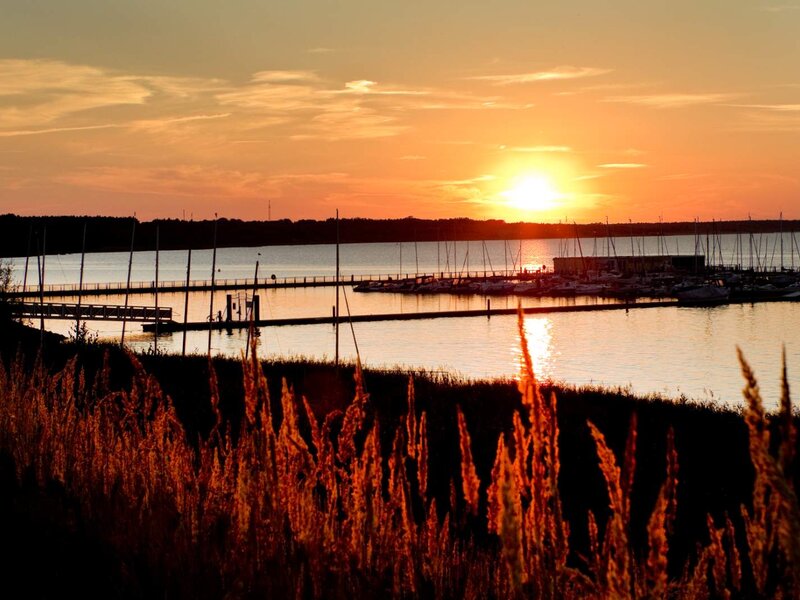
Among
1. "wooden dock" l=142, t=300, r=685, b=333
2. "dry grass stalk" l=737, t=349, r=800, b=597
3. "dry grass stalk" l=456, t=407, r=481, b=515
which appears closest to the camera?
"dry grass stalk" l=737, t=349, r=800, b=597

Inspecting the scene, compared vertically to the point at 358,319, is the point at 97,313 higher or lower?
lower

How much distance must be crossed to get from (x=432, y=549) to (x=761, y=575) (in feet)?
6.08

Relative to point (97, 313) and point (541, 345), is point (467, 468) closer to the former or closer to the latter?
point (541, 345)

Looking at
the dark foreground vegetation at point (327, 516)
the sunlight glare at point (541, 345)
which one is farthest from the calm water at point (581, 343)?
the dark foreground vegetation at point (327, 516)

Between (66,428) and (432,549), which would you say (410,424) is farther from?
(66,428)

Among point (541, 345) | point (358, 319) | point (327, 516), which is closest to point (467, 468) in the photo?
point (327, 516)

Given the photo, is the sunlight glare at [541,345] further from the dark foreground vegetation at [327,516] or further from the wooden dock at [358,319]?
the dark foreground vegetation at [327,516]

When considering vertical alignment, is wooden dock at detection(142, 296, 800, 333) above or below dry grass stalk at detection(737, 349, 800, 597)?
above

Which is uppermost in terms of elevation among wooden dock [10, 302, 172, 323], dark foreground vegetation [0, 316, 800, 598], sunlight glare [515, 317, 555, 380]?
wooden dock [10, 302, 172, 323]

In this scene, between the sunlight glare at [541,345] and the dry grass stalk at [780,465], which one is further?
the sunlight glare at [541,345]

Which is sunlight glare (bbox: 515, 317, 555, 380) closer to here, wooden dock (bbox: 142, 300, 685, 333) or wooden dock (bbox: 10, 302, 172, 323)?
wooden dock (bbox: 142, 300, 685, 333)

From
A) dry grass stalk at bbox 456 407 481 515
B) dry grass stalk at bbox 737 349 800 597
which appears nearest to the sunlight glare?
dry grass stalk at bbox 456 407 481 515

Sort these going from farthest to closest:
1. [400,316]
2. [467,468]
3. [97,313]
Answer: [400,316] < [97,313] < [467,468]

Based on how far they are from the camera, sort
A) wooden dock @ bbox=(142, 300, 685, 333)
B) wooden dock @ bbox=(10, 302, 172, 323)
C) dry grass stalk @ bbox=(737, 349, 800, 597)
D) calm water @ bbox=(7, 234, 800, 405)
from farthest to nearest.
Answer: wooden dock @ bbox=(142, 300, 685, 333), wooden dock @ bbox=(10, 302, 172, 323), calm water @ bbox=(7, 234, 800, 405), dry grass stalk @ bbox=(737, 349, 800, 597)
